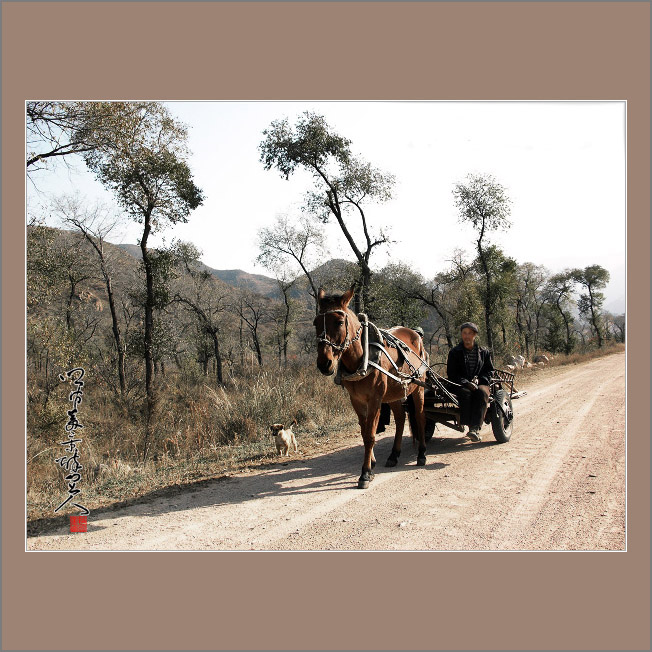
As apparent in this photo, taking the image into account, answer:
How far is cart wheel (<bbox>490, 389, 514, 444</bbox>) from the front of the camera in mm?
6934

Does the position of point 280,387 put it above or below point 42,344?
below

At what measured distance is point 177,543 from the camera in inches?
155

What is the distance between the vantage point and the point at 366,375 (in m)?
5.17

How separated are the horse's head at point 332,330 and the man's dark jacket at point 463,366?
2.82 m

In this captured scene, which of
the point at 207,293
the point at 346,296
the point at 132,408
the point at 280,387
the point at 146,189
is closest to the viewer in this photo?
the point at 346,296

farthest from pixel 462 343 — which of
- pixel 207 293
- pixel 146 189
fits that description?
pixel 207 293

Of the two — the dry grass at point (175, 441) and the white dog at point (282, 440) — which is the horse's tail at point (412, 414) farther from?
the white dog at point (282, 440)

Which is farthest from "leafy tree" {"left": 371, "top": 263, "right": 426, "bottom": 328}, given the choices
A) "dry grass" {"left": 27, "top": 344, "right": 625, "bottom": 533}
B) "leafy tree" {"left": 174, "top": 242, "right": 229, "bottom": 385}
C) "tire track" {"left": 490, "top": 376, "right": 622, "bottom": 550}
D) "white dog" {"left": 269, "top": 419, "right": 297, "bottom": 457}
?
"leafy tree" {"left": 174, "top": 242, "right": 229, "bottom": 385}

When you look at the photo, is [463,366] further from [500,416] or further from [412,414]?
[412,414]

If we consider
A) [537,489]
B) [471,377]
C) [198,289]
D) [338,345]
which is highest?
[198,289]

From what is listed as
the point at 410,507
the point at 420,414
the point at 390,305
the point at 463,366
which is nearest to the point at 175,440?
the point at 420,414

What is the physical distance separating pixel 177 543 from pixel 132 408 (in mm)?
9458

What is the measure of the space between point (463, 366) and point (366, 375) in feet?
8.79

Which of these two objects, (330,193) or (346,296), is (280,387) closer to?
(346,296)
